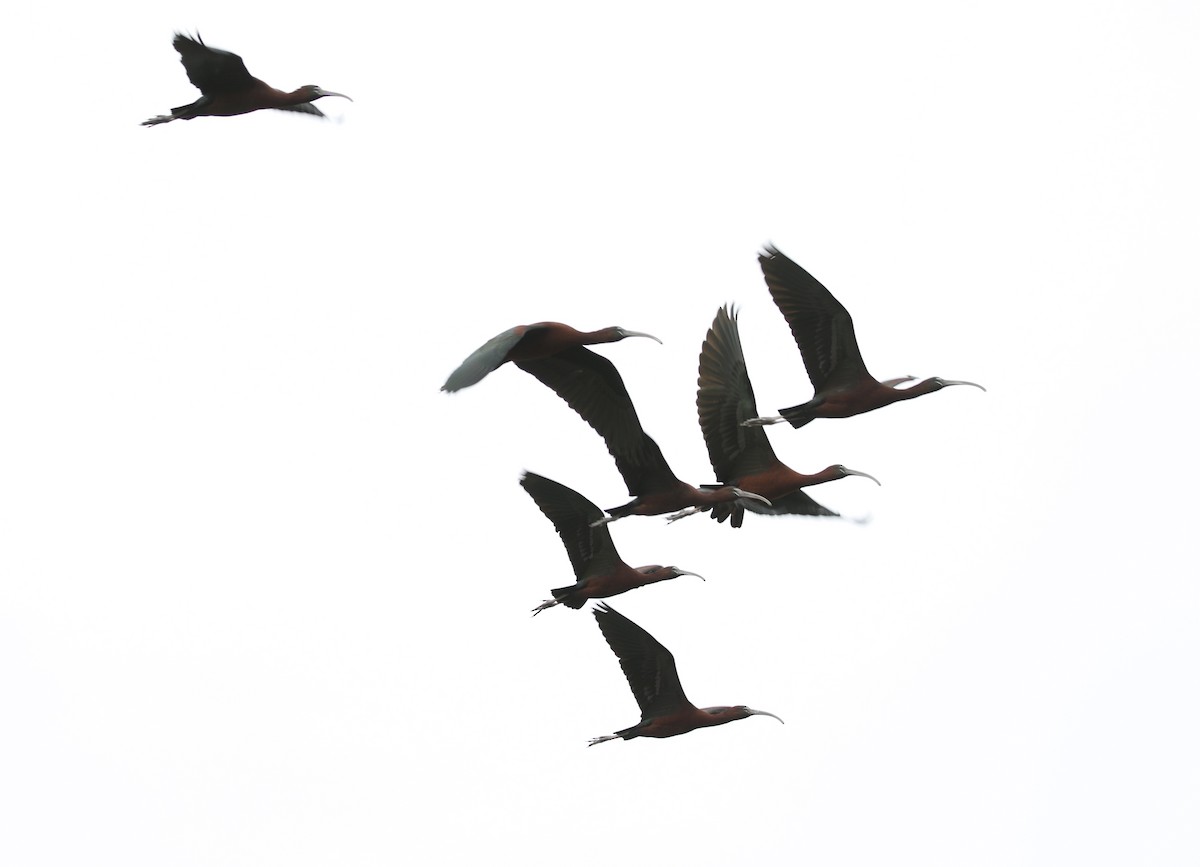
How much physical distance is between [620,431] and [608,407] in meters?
0.46

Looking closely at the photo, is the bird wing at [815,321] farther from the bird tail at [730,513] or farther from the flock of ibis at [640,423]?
the bird tail at [730,513]

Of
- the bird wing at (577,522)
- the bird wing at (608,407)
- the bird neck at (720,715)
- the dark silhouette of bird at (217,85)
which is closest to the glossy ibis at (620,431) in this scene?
the bird wing at (608,407)

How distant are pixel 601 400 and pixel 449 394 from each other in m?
4.55

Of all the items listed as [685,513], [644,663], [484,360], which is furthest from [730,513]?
[484,360]

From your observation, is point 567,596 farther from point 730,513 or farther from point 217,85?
point 217,85

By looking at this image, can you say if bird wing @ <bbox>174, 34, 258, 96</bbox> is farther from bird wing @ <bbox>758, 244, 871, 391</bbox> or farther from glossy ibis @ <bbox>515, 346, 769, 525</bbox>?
bird wing @ <bbox>758, 244, 871, 391</bbox>

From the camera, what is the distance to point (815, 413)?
2336 cm

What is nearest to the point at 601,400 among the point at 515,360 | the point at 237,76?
the point at 515,360

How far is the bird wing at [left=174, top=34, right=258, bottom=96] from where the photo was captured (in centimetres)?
2211

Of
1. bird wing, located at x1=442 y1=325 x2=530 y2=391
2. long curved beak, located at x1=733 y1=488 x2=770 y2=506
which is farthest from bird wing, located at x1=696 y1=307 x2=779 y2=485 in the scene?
bird wing, located at x1=442 y1=325 x2=530 y2=391

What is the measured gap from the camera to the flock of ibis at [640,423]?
22.1m

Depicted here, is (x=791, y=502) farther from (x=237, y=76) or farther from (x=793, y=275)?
(x=237, y=76)

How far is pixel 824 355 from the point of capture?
23297 millimetres

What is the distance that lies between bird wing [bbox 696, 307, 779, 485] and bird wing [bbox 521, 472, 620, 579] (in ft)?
5.70
